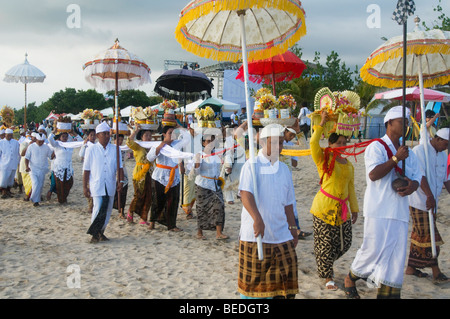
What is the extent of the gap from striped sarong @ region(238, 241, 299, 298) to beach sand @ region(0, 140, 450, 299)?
119cm

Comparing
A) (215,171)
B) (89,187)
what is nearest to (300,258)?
(215,171)

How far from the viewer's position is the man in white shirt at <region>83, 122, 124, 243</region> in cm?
669

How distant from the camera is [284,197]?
357 cm

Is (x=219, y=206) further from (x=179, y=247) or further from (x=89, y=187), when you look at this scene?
(x=89, y=187)

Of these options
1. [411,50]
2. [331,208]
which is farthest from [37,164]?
[411,50]

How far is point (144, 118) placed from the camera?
802 centimetres

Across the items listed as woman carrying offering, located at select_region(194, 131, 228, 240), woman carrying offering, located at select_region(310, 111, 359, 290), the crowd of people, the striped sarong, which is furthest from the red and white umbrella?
the striped sarong

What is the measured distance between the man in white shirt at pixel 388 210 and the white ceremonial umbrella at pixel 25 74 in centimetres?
1146

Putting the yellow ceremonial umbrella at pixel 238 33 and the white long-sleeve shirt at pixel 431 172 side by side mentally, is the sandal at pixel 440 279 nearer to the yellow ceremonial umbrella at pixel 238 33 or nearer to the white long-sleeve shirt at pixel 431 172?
the white long-sleeve shirt at pixel 431 172

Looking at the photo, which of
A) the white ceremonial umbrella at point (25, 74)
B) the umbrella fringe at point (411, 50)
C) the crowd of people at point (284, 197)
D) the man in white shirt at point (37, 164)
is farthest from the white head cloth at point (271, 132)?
the white ceremonial umbrella at point (25, 74)

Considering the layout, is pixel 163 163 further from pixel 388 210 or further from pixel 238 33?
pixel 388 210

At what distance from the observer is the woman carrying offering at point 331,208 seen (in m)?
4.74

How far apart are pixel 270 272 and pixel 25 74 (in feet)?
38.0
